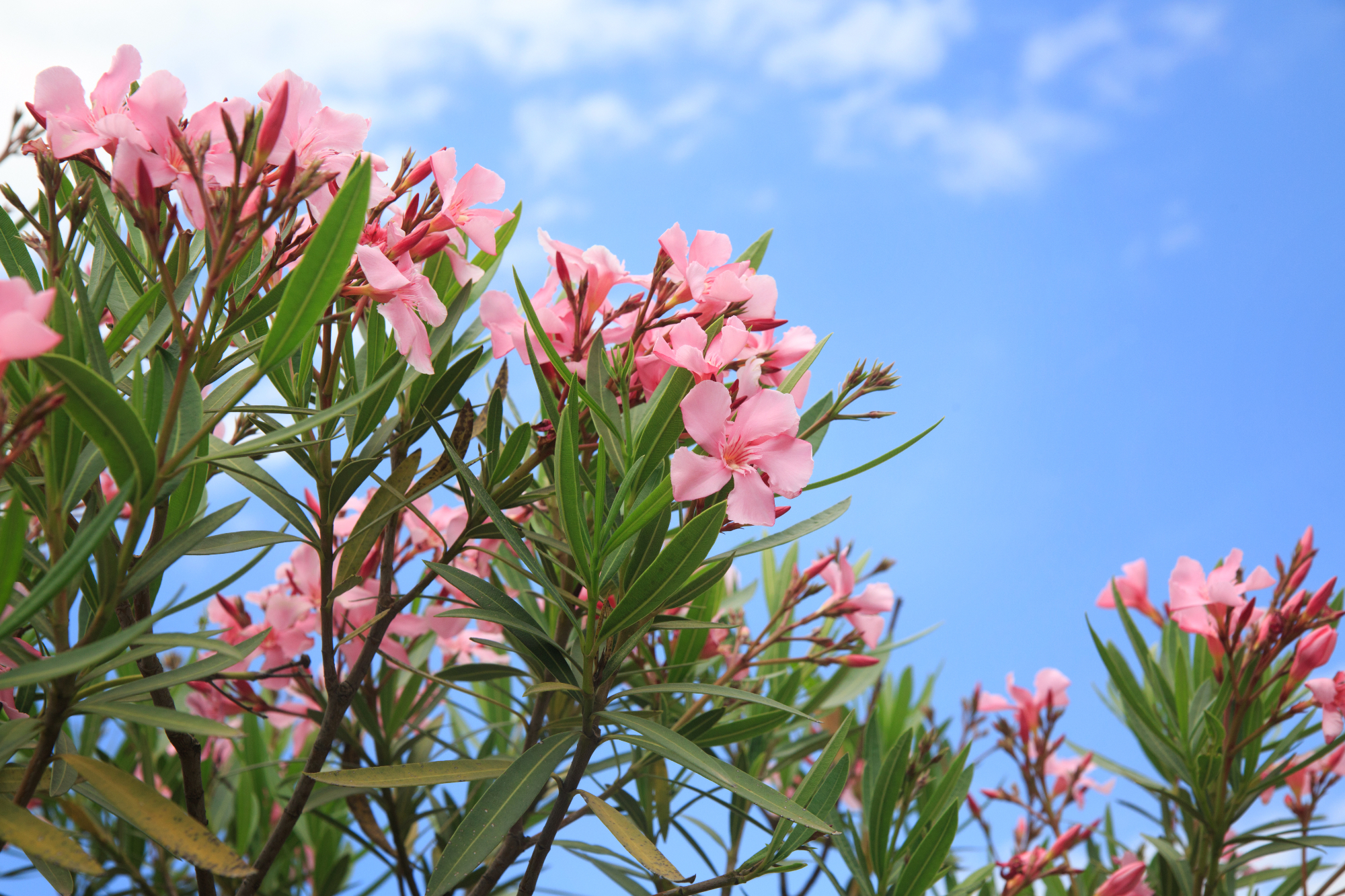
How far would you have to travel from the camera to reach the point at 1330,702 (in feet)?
5.17

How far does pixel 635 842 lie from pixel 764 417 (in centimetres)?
48

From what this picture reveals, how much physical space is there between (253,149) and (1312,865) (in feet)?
7.82

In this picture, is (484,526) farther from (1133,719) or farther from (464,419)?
(1133,719)

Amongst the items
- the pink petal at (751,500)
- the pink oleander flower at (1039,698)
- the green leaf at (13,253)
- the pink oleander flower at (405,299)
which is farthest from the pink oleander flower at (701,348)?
the pink oleander flower at (1039,698)

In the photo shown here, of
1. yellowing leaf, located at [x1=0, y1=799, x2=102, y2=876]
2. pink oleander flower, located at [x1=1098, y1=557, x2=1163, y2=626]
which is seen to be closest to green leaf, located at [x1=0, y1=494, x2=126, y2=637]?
yellowing leaf, located at [x1=0, y1=799, x2=102, y2=876]

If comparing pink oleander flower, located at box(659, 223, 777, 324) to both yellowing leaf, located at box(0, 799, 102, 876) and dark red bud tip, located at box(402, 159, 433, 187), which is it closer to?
dark red bud tip, located at box(402, 159, 433, 187)

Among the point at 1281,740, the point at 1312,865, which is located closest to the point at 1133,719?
the point at 1281,740

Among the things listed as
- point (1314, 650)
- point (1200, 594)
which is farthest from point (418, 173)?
point (1314, 650)

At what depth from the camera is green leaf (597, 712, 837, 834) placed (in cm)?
97

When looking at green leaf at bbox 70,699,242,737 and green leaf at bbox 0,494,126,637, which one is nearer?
green leaf at bbox 0,494,126,637

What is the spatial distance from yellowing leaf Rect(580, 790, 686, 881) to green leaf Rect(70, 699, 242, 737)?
0.42 metres

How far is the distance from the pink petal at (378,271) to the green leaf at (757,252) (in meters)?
0.59

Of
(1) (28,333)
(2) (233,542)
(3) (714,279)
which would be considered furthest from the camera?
(3) (714,279)

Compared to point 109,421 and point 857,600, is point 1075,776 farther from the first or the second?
point 109,421
